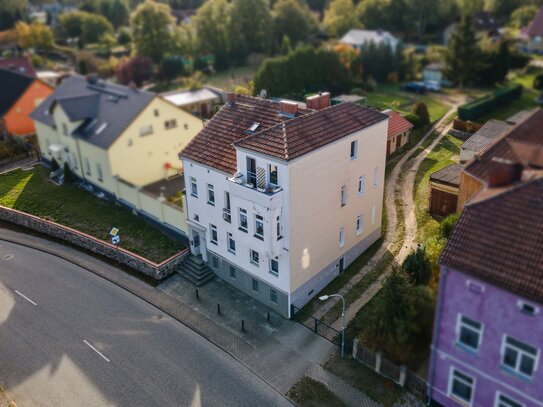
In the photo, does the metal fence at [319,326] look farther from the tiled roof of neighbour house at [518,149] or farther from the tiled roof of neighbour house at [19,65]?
the tiled roof of neighbour house at [19,65]

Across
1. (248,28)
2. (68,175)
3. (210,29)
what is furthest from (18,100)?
(248,28)

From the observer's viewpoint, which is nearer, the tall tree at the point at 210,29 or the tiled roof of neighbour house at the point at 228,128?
the tiled roof of neighbour house at the point at 228,128

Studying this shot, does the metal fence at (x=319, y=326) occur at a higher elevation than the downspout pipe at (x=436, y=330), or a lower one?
lower

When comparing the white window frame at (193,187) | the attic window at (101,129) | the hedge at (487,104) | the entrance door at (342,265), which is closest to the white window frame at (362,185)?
the entrance door at (342,265)

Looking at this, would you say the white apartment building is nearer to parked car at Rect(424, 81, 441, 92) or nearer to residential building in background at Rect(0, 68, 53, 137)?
residential building in background at Rect(0, 68, 53, 137)

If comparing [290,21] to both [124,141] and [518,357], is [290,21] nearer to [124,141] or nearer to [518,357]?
[124,141]

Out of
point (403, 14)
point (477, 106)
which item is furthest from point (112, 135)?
point (403, 14)
